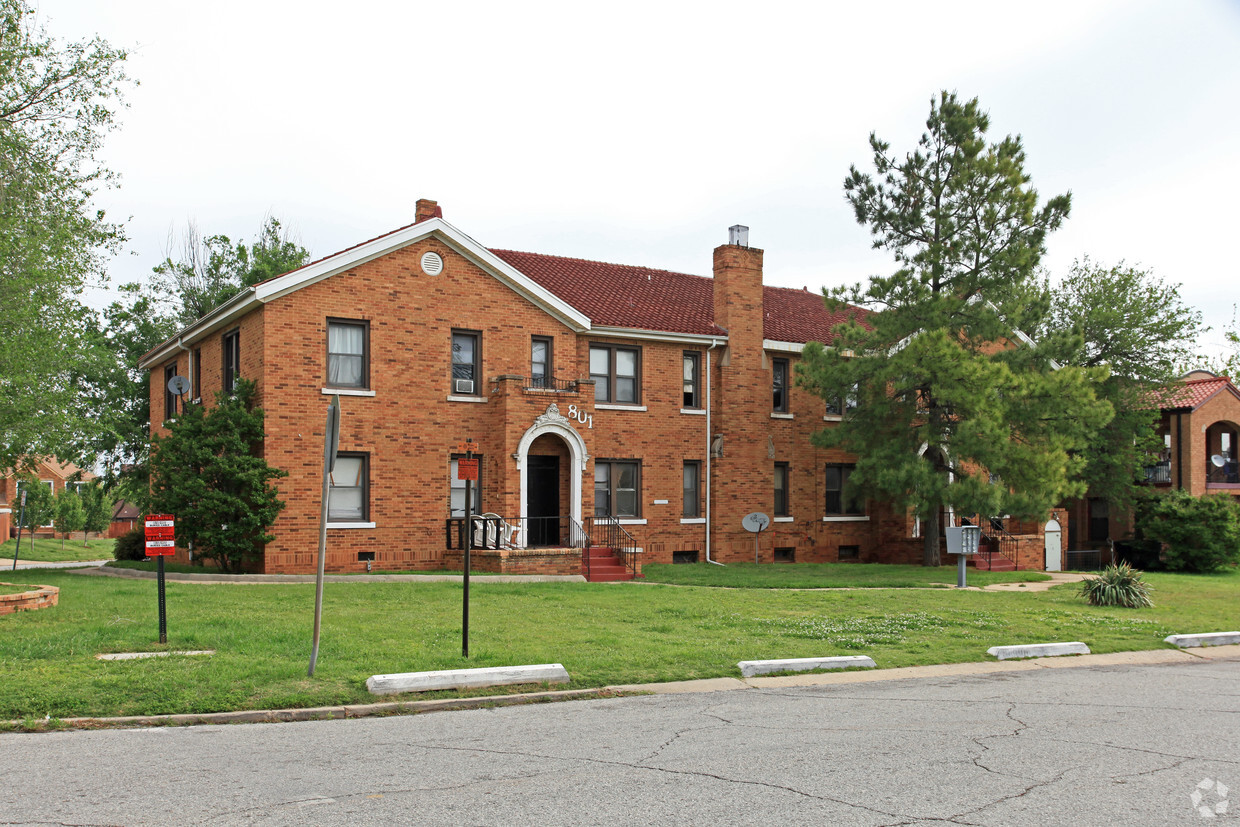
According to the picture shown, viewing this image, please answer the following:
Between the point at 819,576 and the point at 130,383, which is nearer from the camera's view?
the point at 819,576

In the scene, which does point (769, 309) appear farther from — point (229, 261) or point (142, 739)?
point (142, 739)

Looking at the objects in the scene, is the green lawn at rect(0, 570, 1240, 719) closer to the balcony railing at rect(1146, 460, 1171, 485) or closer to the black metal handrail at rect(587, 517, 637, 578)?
the black metal handrail at rect(587, 517, 637, 578)

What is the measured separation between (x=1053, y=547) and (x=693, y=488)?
10724 mm

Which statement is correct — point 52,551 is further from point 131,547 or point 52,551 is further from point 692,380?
point 692,380

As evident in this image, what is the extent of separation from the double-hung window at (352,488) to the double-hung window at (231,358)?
324cm

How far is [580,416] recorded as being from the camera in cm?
2409

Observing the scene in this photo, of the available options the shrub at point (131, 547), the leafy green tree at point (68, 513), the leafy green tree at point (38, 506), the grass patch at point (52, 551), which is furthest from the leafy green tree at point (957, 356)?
the leafy green tree at point (68, 513)

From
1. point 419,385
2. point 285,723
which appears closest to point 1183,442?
point 419,385

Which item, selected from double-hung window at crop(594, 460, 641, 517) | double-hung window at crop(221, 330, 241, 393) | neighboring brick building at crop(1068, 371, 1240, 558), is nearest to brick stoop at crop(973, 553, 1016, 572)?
double-hung window at crop(594, 460, 641, 517)

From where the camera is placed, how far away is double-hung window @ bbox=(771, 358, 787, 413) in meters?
28.1

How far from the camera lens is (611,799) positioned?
20.0ft

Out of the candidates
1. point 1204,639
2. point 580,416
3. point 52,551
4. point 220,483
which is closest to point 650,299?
point 580,416

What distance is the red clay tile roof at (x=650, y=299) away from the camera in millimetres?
26203

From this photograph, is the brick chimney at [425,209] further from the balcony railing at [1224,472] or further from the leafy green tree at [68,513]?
the leafy green tree at [68,513]
